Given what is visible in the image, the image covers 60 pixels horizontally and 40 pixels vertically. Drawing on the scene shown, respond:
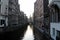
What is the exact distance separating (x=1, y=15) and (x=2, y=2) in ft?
16.9

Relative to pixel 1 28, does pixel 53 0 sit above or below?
above

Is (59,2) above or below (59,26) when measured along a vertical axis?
above

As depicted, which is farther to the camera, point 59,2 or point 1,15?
point 1,15

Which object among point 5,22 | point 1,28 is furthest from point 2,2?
point 1,28

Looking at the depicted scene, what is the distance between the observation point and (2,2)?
42.9 m

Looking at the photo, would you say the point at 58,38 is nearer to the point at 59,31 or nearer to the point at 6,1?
the point at 59,31

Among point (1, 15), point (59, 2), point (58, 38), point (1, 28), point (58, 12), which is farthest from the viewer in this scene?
point (1, 15)

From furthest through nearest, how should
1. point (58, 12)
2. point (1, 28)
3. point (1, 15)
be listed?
point (1, 15), point (1, 28), point (58, 12)

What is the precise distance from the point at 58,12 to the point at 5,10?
2619 centimetres

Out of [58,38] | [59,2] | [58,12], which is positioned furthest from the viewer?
[58,12]

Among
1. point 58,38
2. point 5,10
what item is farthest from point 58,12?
point 5,10

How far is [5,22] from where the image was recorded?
42469 mm

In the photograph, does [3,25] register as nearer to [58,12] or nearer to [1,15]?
[1,15]

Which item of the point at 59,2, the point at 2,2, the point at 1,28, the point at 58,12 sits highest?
the point at 2,2
